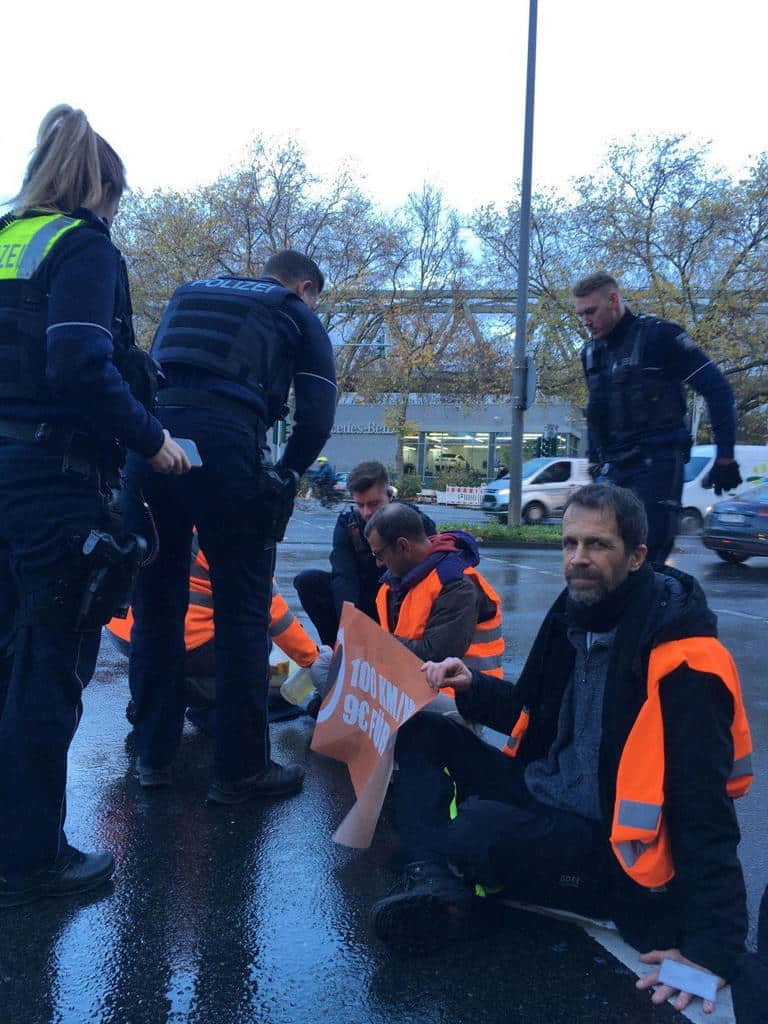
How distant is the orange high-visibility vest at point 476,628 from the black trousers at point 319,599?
3.37 ft

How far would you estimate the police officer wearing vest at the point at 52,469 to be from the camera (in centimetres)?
239

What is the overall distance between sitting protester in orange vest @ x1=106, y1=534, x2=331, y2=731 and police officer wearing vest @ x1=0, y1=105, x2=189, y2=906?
1.46 meters

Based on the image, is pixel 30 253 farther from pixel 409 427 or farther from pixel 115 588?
pixel 409 427

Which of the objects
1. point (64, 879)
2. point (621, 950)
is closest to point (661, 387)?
point (621, 950)

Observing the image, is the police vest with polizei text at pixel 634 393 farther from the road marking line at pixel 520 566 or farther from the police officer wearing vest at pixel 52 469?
the road marking line at pixel 520 566

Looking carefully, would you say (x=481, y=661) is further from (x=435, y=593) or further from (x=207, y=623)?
(x=207, y=623)

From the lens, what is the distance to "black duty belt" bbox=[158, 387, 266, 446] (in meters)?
3.07

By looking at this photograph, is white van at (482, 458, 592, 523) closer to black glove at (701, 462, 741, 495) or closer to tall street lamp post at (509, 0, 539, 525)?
tall street lamp post at (509, 0, 539, 525)

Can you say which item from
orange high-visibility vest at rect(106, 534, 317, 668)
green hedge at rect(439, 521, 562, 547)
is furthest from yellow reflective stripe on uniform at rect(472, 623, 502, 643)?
green hedge at rect(439, 521, 562, 547)

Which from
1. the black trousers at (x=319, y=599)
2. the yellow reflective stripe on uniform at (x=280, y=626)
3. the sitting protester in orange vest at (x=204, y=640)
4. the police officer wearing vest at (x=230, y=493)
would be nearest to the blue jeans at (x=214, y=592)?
the police officer wearing vest at (x=230, y=493)

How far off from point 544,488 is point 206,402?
870 inches

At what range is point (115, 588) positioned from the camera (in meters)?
2.49

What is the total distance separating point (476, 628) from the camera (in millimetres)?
3537

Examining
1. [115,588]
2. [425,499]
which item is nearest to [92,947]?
[115,588]
